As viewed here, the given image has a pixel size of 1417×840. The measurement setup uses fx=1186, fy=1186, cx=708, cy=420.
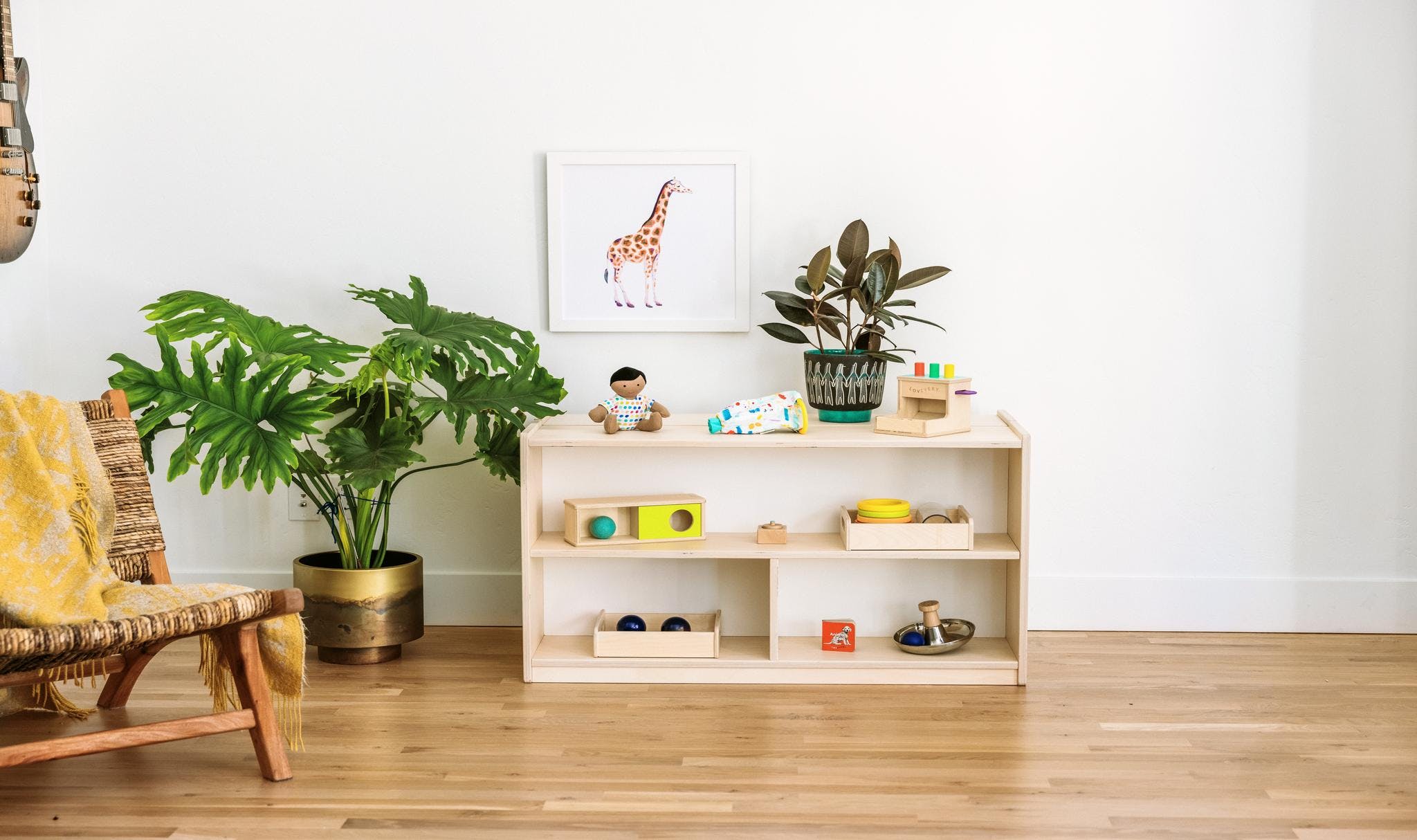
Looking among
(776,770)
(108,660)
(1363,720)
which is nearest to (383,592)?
(108,660)

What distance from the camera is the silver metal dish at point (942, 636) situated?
2828mm

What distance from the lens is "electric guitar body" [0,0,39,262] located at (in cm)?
281

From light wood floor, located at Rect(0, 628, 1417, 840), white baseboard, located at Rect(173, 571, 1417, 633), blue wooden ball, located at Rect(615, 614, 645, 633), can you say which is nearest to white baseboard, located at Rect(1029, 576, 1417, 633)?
white baseboard, located at Rect(173, 571, 1417, 633)

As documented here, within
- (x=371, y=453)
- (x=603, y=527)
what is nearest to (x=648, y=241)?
(x=603, y=527)

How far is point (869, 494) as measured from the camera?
3.11 meters

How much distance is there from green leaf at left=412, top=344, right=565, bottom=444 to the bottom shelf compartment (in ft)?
1.94

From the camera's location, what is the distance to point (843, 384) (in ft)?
9.56

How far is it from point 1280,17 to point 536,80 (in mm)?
1924

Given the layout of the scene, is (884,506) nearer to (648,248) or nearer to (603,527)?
(603,527)

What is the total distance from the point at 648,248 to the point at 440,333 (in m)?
0.64

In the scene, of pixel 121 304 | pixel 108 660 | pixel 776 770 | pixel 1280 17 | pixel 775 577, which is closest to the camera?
pixel 776 770

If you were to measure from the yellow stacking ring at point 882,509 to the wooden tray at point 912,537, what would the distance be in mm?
38

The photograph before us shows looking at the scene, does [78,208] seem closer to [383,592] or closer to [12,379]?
[12,379]

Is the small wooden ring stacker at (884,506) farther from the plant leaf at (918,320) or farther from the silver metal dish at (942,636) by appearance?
the plant leaf at (918,320)
